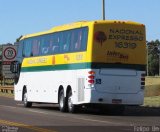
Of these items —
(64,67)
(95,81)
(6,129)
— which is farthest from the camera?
(64,67)

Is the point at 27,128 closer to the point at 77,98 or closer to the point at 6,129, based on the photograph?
the point at 6,129

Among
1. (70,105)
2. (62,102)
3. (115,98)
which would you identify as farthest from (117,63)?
(62,102)

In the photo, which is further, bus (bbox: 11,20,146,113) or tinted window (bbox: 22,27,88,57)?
tinted window (bbox: 22,27,88,57)

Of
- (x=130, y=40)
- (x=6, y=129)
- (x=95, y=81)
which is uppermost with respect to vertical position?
(x=130, y=40)

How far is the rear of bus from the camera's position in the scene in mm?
25125

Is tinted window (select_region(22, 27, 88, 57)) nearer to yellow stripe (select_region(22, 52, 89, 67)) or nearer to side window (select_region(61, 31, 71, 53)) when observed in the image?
side window (select_region(61, 31, 71, 53))

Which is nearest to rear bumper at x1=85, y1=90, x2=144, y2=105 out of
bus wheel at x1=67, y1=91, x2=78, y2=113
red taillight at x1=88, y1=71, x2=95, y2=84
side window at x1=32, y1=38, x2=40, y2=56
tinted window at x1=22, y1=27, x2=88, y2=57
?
red taillight at x1=88, y1=71, x2=95, y2=84

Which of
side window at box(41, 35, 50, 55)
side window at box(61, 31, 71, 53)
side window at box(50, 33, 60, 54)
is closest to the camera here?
side window at box(61, 31, 71, 53)

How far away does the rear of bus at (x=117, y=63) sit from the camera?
25.1m

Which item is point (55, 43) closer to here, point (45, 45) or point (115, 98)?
point (45, 45)

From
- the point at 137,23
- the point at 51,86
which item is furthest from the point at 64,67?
the point at 137,23

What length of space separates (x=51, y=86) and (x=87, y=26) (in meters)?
5.20

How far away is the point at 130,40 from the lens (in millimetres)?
25766

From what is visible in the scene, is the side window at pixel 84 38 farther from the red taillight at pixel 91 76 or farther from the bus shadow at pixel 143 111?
the bus shadow at pixel 143 111
